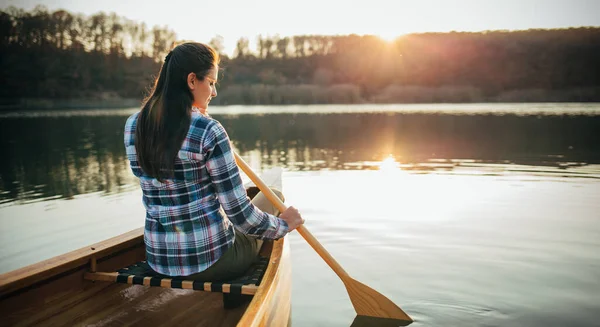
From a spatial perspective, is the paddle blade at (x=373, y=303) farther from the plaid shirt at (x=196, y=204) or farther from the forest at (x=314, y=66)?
the forest at (x=314, y=66)

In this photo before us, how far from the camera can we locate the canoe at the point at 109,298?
256cm

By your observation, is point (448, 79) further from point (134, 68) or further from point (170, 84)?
point (170, 84)

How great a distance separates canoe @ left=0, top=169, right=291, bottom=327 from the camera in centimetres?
256

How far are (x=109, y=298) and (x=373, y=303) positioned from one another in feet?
6.06

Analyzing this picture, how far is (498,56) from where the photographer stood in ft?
229

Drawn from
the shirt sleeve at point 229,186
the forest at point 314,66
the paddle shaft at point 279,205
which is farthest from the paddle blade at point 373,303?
the forest at point 314,66

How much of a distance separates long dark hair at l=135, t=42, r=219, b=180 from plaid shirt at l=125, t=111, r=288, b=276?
0.05 metres

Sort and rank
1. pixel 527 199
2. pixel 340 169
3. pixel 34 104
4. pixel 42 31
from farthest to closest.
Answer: pixel 42 31 → pixel 34 104 → pixel 340 169 → pixel 527 199

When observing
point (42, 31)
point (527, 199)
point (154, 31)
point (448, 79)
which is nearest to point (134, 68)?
point (154, 31)

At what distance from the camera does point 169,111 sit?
2.21 m

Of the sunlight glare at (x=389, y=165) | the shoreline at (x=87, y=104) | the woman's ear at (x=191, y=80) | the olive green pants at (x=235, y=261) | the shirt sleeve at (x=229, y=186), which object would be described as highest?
the shoreline at (x=87, y=104)

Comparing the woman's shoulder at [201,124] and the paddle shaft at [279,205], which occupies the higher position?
the woman's shoulder at [201,124]

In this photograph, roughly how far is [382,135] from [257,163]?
8738mm

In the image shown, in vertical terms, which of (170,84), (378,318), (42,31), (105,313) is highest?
(42,31)
